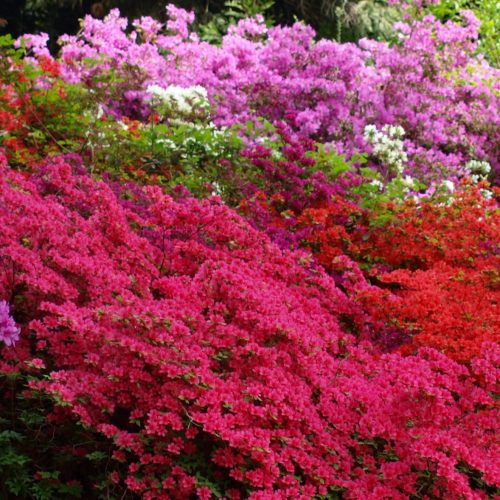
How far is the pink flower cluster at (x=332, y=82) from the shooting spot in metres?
6.92

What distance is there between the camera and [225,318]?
2936 millimetres

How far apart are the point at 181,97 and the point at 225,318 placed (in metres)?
3.72

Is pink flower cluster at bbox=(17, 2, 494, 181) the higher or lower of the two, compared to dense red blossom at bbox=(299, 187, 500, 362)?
higher

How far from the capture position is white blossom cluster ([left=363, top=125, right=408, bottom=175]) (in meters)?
6.39

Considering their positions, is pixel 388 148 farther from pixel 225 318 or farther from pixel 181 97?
pixel 225 318

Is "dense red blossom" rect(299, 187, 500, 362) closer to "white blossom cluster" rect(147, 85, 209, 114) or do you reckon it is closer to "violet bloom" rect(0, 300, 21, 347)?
"violet bloom" rect(0, 300, 21, 347)

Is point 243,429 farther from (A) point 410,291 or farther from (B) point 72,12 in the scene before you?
(B) point 72,12

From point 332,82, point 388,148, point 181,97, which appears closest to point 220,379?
point 181,97

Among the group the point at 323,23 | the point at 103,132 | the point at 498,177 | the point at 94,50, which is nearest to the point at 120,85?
the point at 94,50

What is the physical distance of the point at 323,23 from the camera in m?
13.0

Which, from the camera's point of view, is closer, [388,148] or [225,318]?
[225,318]

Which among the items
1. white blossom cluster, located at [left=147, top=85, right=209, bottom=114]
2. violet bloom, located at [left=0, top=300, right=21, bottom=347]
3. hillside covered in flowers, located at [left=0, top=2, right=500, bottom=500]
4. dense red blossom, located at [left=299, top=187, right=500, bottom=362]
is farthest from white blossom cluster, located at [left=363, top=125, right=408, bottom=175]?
violet bloom, located at [left=0, top=300, right=21, bottom=347]

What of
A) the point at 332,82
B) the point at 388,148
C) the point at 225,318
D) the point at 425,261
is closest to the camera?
the point at 225,318

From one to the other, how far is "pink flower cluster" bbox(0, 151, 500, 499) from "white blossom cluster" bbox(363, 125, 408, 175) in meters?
3.27
